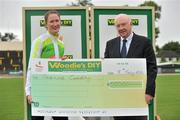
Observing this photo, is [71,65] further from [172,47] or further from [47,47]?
[172,47]

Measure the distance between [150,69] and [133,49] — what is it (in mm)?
316

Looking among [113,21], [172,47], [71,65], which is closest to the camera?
[71,65]

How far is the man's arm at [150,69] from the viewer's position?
6121 mm

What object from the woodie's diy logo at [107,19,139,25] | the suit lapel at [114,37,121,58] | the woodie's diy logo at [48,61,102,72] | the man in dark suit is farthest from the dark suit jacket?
the woodie's diy logo at [107,19,139,25]

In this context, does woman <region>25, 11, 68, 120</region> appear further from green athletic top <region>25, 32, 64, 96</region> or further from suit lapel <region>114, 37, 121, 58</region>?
suit lapel <region>114, 37, 121, 58</region>

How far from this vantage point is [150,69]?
617 cm

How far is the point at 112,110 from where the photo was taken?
6176mm

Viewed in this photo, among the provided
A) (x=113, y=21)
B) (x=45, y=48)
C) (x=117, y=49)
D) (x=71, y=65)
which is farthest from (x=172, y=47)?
(x=71, y=65)

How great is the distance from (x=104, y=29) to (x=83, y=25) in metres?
0.35

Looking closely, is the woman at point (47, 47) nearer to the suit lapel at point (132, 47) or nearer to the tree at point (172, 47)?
the suit lapel at point (132, 47)

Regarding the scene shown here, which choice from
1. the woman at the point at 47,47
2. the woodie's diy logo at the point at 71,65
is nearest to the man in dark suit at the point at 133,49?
the woodie's diy logo at the point at 71,65

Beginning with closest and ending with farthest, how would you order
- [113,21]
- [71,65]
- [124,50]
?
[71,65] → [124,50] → [113,21]

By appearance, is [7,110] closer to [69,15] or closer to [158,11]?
[69,15]

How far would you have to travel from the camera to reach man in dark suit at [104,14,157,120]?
A: 609cm
